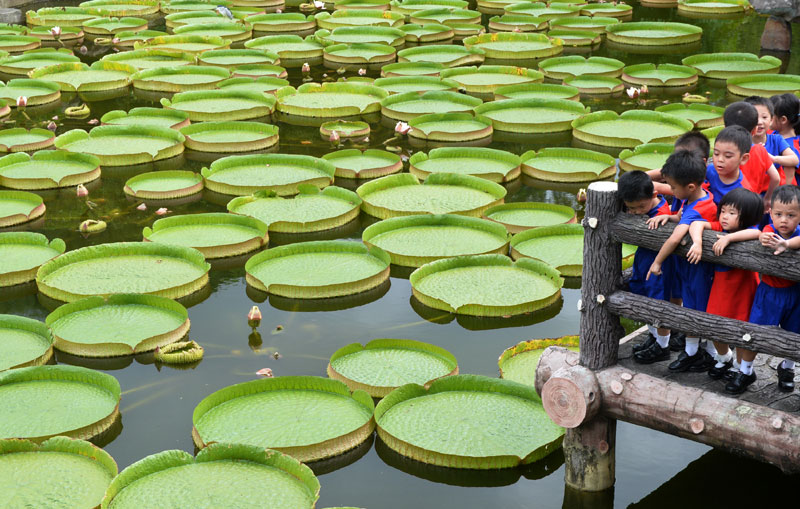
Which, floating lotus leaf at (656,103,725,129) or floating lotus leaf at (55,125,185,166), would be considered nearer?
floating lotus leaf at (55,125,185,166)

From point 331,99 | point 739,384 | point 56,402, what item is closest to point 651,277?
point 739,384

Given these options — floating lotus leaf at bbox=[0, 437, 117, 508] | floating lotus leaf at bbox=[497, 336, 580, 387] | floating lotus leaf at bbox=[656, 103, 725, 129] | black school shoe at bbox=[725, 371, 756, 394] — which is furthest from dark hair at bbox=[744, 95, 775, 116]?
floating lotus leaf at bbox=[656, 103, 725, 129]

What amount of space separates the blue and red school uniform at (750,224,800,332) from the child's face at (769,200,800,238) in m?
0.03

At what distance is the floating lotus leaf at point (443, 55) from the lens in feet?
44.2

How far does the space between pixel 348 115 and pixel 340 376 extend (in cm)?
587

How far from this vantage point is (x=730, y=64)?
517 inches

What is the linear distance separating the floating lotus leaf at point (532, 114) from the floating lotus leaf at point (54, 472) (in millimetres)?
6715

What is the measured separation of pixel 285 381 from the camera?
554cm

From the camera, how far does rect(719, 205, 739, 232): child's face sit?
13.9ft

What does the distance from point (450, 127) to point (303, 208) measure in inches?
107

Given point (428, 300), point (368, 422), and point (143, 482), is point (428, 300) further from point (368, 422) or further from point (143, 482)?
point (143, 482)

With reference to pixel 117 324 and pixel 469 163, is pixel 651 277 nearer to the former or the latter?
pixel 117 324

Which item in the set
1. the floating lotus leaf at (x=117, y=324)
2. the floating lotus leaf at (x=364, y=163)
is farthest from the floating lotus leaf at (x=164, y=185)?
the floating lotus leaf at (x=117, y=324)

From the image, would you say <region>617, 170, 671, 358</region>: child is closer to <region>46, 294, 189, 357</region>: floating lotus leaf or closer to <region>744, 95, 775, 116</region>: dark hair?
<region>744, 95, 775, 116</region>: dark hair
